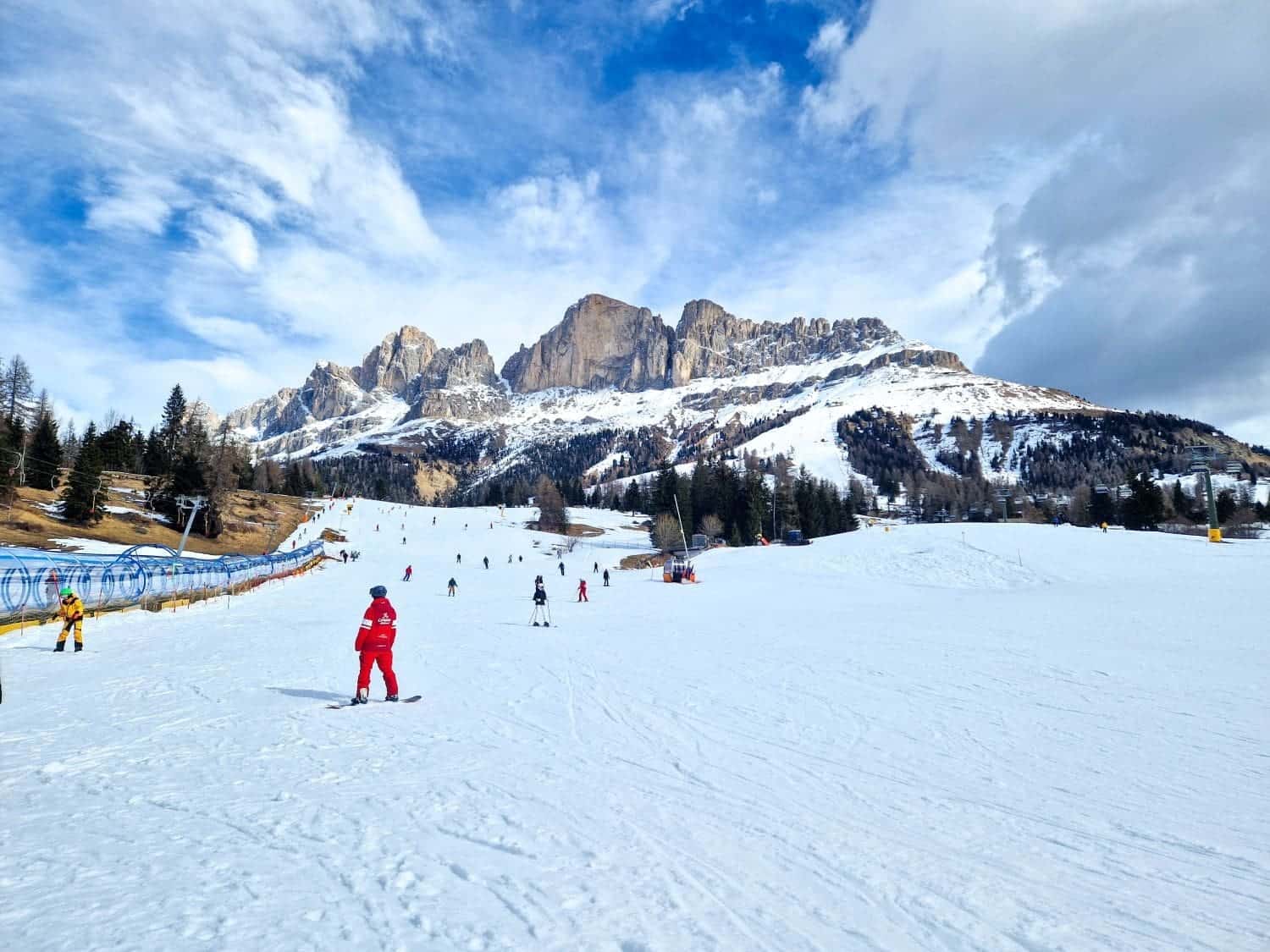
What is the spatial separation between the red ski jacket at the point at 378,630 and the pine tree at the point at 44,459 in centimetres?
6721

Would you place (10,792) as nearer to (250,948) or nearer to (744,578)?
(250,948)

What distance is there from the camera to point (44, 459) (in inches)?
2534

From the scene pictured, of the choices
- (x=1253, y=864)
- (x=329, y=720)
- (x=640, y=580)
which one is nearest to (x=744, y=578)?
(x=640, y=580)

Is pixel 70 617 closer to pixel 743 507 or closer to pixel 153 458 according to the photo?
pixel 743 507

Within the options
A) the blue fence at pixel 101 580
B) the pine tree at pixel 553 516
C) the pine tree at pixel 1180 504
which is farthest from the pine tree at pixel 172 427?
the pine tree at pixel 1180 504

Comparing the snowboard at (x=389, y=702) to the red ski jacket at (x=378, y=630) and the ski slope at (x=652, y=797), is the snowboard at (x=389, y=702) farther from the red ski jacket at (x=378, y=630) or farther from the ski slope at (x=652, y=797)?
the red ski jacket at (x=378, y=630)

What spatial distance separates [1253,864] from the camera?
15.5 ft

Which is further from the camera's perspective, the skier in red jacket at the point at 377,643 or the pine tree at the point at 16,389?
the pine tree at the point at 16,389

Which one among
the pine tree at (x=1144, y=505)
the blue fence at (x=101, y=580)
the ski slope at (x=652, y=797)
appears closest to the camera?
the ski slope at (x=652, y=797)

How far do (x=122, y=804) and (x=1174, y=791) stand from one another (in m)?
9.97

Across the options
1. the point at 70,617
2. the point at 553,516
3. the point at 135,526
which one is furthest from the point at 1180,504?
the point at 135,526

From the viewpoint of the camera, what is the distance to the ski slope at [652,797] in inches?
160

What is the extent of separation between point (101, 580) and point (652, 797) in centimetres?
2551

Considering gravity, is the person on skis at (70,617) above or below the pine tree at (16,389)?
below
